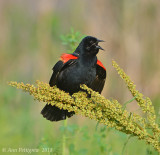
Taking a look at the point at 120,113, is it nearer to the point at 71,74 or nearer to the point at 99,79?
the point at 71,74

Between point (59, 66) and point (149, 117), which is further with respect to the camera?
point (59, 66)

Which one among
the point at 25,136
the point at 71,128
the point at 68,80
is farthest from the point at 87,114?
the point at 25,136

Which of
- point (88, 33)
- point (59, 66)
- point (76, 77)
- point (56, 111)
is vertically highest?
point (88, 33)

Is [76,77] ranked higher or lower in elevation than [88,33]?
lower

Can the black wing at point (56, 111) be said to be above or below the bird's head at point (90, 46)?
below

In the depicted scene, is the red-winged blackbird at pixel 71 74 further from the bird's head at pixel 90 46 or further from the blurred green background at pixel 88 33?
the blurred green background at pixel 88 33

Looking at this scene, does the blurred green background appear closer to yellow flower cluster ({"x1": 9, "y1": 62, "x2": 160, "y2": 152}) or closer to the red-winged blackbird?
the red-winged blackbird

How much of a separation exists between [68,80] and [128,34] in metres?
2.87

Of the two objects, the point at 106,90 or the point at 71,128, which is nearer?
the point at 71,128

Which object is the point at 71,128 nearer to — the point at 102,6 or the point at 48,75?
the point at 48,75

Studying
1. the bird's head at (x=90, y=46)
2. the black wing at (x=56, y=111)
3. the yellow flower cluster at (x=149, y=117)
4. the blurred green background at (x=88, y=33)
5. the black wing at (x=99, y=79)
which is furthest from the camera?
the blurred green background at (x=88, y=33)

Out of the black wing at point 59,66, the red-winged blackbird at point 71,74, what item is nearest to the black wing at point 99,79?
the red-winged blackbird at point 71,74

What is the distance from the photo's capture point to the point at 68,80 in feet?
10.4

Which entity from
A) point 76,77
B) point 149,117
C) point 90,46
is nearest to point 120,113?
point 149,117
